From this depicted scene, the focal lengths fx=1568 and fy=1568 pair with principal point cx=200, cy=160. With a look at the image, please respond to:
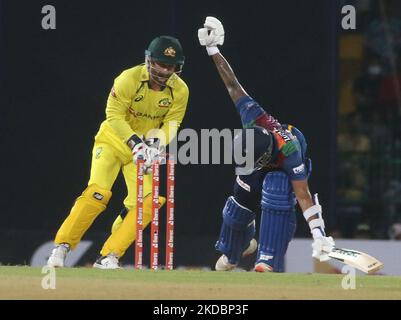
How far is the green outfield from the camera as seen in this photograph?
9.65m

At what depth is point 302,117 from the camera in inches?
516

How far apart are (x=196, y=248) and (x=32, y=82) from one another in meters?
1.98

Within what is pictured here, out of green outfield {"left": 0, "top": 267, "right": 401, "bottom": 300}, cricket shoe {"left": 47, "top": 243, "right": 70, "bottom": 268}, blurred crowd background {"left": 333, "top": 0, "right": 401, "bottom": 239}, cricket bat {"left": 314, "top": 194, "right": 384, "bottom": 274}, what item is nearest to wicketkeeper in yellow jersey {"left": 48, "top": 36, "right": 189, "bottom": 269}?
cricket shoe {"left": 47, "top": 243, "right": 70, "bottom": 268}

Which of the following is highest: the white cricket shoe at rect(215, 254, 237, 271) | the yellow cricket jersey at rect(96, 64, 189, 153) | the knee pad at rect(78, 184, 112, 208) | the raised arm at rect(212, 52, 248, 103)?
the raised arm at rect(212, 52, 248, 103)

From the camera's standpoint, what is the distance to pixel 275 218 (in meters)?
11.1

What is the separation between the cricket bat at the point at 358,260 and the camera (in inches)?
419

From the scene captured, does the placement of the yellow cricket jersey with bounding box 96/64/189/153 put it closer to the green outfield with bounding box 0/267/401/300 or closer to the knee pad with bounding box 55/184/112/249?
the knee pad with bounding box 55/184/112/249

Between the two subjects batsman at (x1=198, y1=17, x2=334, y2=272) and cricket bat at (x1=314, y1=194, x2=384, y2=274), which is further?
batsman at (x1=198, y1=17, x2=334, y2=272)

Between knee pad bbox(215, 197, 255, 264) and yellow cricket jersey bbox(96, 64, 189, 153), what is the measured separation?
71 centimetres

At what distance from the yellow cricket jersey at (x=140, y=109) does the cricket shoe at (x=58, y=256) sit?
2.71ft

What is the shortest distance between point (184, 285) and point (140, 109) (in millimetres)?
1804

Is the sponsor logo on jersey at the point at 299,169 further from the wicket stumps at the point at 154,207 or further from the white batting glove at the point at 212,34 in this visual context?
the white batting glove at the point at 212,34

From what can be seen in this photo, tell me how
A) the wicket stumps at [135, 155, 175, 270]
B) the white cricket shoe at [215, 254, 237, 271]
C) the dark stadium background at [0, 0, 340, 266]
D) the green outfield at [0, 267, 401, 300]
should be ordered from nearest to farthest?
the green outfield at [0, 267, 401, 300] < the wicket stumps at [135, 155, 175, 270] < the white cricket shoe at [215, 254, 237, 271] < the dark stadium background at [0, 0, 340, 266]

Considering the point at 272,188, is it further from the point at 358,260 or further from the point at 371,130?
the point at 371,130
